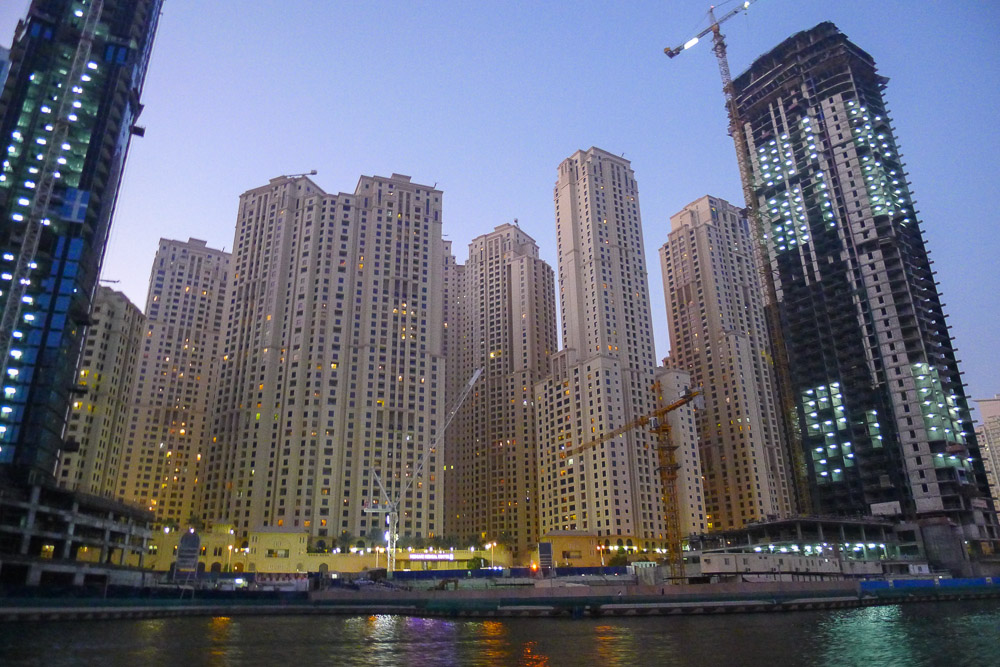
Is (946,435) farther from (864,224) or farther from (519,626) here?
(519,626)

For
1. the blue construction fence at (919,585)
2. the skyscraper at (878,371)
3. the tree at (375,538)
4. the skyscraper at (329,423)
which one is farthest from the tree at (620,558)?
the blue construction fence at (919,585)

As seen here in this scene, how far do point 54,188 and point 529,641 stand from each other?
123 metres

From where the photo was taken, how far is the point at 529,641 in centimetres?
6397

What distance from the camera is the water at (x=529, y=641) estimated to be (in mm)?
49781

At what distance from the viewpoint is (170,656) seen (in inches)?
2037

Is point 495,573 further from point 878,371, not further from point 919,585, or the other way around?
point 878,371

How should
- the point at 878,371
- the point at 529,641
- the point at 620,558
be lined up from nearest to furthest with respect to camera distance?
the point at 529,641
the point at 620,558
the point at 878,371

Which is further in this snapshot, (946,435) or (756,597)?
(946,435)

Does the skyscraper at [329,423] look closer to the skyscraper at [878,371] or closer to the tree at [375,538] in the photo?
the tree at [375,538]

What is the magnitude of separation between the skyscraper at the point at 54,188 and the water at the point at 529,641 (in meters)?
55.7

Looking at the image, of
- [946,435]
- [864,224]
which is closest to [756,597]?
[946,435]

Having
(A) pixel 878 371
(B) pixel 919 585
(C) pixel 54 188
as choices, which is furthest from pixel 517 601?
(A) pixel 878 371

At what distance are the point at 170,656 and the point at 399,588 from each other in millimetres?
73943

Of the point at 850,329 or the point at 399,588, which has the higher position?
the point at 850,329
